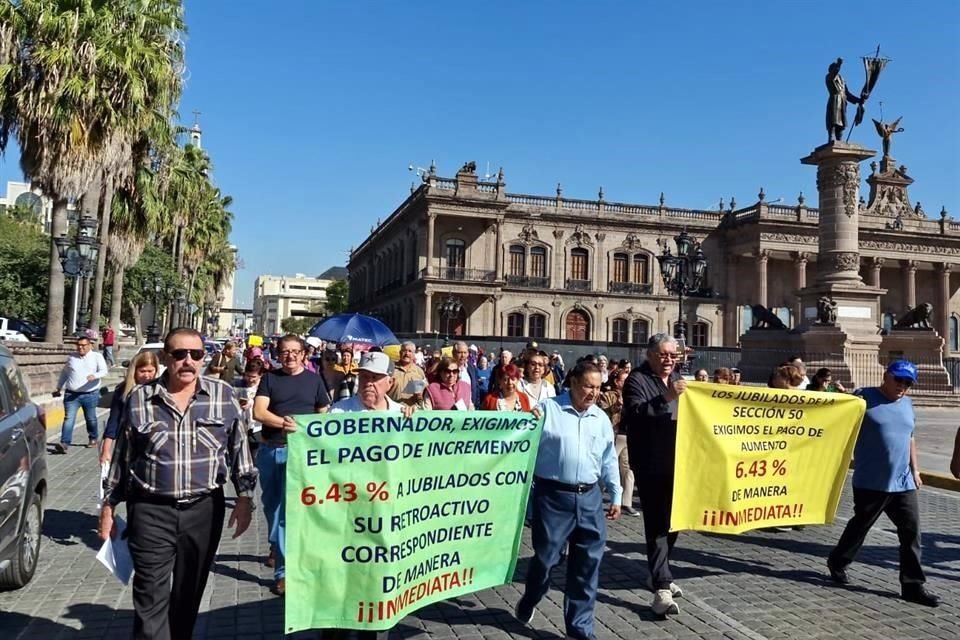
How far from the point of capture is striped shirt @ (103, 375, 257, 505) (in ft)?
11.6

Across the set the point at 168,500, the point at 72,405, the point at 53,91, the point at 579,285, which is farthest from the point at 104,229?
the point at 579,285

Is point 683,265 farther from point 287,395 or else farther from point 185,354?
point 185,354

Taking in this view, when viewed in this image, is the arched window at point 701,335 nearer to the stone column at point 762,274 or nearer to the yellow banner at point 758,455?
the stone column at point 762,274

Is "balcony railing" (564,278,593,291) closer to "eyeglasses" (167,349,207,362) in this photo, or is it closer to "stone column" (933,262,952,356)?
"stone column" (933,262,952,356)

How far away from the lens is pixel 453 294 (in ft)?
164

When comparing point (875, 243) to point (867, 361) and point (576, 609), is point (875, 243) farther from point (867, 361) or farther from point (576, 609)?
point (576, 609)

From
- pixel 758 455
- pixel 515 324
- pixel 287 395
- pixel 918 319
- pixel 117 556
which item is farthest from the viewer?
pixel 515 324

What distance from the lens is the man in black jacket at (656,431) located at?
16.9 ft

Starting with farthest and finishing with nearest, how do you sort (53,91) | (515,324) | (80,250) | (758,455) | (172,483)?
(515,324)
(80,250)
(53,91)
(758,455)
(172,483)

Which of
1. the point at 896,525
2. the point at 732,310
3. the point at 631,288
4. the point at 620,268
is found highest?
the point at 620,268

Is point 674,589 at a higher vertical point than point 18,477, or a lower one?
lower

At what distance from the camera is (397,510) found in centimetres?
398

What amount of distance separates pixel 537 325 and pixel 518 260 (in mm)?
4863

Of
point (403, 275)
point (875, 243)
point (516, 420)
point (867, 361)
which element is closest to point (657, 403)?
point (516, 420)
